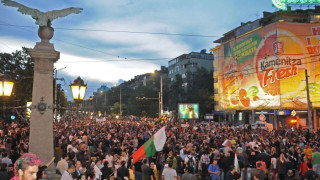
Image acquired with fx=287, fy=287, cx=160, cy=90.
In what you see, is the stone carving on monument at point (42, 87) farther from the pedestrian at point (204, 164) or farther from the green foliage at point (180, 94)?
the green foliage at point (180, 94)

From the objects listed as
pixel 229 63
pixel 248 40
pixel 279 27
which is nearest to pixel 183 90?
pixel 229 63

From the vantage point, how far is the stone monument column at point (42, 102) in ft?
22.1

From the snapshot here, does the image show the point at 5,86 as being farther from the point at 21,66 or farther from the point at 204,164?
the point at 21,66

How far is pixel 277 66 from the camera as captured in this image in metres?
43.8

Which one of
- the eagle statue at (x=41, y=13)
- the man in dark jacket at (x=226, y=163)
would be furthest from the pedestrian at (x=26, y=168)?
the man in dark jacket at (x=226, y=163)

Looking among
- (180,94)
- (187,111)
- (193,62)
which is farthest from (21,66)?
(193,62)

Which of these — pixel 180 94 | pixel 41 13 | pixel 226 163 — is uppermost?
pixel 180 94

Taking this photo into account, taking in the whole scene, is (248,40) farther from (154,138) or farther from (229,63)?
(154,138)

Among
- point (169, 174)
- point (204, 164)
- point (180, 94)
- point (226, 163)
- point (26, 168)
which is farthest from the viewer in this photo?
point (180, 94)

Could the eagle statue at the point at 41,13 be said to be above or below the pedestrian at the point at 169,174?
above

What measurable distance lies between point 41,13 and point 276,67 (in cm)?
4247

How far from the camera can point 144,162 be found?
32.7 feet

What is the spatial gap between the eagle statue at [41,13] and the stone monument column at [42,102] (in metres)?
0.17

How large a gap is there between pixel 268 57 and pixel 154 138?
4143 cm
